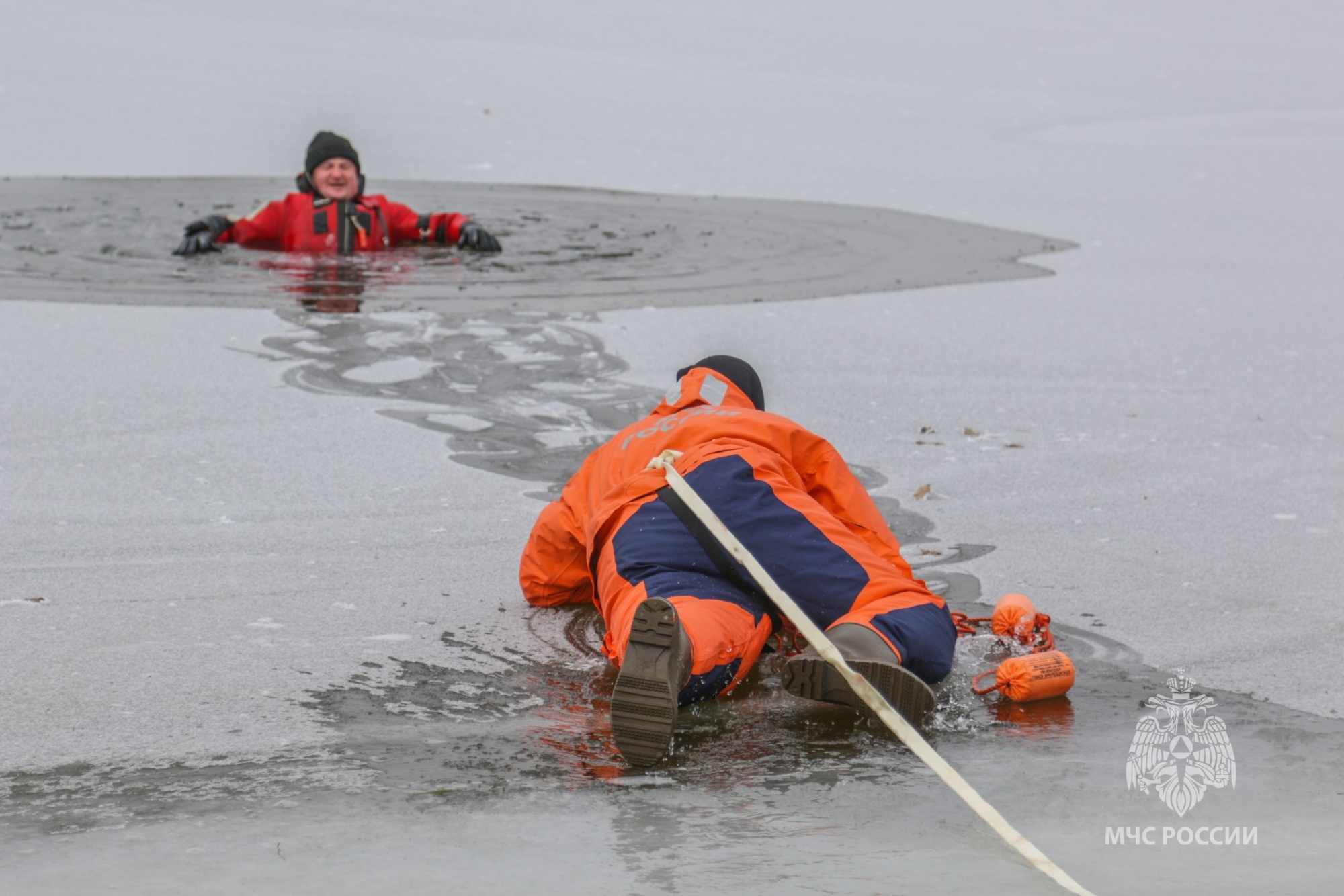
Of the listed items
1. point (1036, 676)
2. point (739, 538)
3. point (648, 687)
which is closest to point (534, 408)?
point (739, 538)

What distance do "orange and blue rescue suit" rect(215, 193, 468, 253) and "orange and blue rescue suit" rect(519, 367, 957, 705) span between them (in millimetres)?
5796

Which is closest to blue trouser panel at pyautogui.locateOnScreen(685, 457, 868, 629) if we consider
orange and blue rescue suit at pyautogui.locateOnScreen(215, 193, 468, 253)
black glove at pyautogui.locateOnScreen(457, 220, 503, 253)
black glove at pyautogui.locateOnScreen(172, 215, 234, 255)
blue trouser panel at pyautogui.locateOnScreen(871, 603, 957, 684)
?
blue trouser panel at pyautogui.locateOnScreen(871, 603, 957, 684)

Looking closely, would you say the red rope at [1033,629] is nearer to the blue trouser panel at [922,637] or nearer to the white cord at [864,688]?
the blue trouser panel at [922,637]

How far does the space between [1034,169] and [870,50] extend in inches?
444

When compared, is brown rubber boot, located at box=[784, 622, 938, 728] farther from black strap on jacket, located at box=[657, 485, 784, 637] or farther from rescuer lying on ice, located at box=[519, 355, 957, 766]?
black strap on jacket, located at box=[657, 485, 784, 637]

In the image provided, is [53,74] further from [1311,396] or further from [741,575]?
[741,575]

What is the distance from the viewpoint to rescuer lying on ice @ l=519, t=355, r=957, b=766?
9.70ft

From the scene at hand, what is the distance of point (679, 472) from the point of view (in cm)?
355

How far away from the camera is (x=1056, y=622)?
381cm

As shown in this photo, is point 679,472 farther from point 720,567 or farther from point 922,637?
point 922,637

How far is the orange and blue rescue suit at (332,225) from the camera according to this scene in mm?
9219

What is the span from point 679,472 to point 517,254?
5.96 meters

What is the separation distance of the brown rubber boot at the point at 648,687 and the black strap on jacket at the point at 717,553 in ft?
1.59

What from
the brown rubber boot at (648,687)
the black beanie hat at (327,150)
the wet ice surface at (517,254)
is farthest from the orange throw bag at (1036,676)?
the black beanie hat at (327,150)
